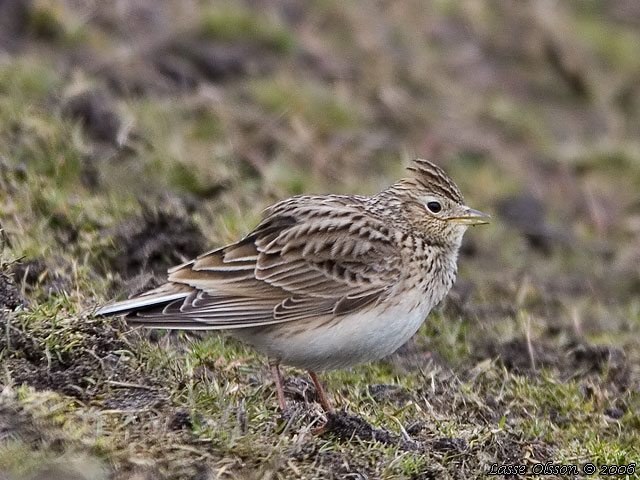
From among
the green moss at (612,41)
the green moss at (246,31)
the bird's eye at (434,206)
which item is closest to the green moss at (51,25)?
the green moss at (246,31)

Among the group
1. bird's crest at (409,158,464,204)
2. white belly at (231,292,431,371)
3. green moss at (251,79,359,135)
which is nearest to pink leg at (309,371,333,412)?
white belly at (231,292,431,371)

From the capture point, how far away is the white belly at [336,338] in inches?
217

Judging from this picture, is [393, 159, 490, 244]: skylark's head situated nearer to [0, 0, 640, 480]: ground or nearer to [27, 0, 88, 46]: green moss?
[0, 0, 640, 480]: ground

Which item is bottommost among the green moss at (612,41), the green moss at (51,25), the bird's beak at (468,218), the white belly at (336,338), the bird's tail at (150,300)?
the white belly at (336,338)

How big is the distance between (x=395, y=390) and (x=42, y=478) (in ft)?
8.15

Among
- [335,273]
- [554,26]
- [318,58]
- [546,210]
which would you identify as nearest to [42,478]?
[335,273]

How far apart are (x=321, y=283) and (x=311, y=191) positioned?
11.1 ft

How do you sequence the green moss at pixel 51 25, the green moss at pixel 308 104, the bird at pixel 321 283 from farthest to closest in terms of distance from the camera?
the green moss at pixel 308 104, the green moss at pixel 51 25, the bird at pixel 321 283

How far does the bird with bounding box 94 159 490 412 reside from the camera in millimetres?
5520

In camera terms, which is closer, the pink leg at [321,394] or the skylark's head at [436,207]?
the pink leg at [321,394]

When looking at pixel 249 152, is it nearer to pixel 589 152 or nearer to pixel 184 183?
pixel 184 183

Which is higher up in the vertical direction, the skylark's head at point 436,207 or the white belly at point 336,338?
the skylark's head at point 436,207

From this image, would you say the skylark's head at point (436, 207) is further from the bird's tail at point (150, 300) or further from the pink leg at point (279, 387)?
the bird's tail at point (150, 300)

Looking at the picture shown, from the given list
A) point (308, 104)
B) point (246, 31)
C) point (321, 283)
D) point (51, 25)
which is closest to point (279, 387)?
point (321, 283)
